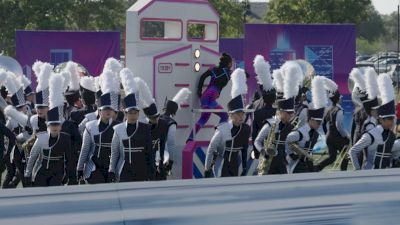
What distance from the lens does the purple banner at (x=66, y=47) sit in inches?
763

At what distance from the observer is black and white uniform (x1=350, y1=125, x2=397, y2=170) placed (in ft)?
35.6

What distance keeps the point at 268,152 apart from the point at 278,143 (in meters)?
0.25

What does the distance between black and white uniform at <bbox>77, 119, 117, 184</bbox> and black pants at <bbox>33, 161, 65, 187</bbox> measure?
0.67ft

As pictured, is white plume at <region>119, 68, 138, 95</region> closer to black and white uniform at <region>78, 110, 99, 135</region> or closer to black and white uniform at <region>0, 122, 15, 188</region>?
black and white uniform at <region>78, 110, 99, 135</region>

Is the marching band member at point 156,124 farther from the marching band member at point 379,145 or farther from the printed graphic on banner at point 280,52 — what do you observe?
the printed graphic on banner at point 280,52

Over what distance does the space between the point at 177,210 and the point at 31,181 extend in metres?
8.43

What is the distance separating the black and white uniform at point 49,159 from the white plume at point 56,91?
0.39m

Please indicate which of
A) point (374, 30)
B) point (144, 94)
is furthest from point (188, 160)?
point (374, 30)

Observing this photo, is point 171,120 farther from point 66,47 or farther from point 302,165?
point 66,47

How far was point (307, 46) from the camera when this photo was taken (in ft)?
63.6

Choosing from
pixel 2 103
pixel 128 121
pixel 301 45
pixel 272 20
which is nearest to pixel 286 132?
pixel 128 121

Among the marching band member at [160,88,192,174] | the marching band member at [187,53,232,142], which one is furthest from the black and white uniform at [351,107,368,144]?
the marching band member at [160,88,192,174]

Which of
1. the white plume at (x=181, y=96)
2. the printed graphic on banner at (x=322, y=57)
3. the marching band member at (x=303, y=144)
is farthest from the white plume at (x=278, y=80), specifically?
the printed graphic on banner at (x=322, y=57)

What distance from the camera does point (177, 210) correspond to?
3086 millimetres
